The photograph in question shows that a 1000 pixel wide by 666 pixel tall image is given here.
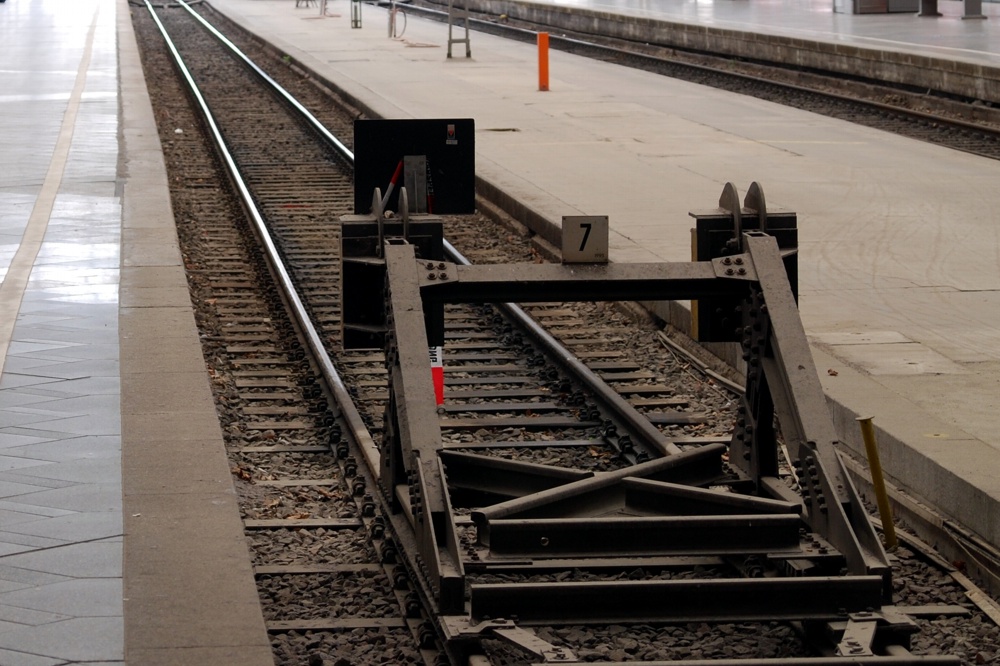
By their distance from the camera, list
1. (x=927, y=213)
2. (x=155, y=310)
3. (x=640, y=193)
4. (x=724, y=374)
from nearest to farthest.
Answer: (x=724, y=374) → (x=155, y=310) → (x=927, y=213) → (x=640, y=193)

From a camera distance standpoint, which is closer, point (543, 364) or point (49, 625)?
point (49, 625)

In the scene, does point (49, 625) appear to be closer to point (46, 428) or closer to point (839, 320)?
point (46, 428)

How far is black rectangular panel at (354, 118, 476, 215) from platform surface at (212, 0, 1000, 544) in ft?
7.04

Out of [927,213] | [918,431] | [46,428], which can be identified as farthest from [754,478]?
[927,213]

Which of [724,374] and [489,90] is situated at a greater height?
[489,90]

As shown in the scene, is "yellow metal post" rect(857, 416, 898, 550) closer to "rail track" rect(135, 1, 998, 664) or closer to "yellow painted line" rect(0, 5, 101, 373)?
"rail track" rect(135, 1, 998, 664)

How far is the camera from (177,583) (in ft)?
17.5

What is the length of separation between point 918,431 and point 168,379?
384cm

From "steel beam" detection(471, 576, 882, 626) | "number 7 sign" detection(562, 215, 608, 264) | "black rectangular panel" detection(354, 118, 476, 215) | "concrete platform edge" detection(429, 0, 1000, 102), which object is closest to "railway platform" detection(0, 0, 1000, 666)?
"concrete platform edge" detection(429, 0, 1000, 102)

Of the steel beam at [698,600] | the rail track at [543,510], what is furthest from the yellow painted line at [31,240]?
the steel beam at [698,600]

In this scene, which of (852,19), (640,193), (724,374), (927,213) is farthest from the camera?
(852,19)

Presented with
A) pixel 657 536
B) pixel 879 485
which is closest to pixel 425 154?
pixel 879 485

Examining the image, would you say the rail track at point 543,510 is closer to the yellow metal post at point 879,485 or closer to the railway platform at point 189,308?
the yellow metal post at point 879,485

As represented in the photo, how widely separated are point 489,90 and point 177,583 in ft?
68.5
